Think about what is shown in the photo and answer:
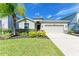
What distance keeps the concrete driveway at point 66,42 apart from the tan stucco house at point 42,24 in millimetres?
Answer: 200

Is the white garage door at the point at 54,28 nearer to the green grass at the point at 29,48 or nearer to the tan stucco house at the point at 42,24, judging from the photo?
the tan stucco house at the point at 42,24

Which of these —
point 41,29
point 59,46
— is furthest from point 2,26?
point 59,46

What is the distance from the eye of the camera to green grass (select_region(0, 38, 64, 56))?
303 inches

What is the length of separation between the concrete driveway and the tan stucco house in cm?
20

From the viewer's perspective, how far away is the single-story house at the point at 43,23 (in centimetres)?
797

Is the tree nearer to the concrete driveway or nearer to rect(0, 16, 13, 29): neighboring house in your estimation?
rect(0, 16, 13, 29): neighboring house

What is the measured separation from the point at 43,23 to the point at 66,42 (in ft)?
2.77

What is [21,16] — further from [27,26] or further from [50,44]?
[50,44]

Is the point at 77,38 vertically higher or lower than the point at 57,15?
lower

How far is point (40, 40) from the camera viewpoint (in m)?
7.95

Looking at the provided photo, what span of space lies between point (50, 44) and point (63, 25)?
681 mm

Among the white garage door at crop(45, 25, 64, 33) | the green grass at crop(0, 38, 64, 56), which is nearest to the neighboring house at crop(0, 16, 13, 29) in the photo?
the green grass at crop(0, 38, 64, 56)

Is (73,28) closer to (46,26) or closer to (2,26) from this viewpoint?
(46,26)

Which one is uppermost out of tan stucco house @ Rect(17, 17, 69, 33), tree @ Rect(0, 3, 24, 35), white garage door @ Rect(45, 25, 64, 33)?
tree @ Rect(0, 3, 24, 35)
